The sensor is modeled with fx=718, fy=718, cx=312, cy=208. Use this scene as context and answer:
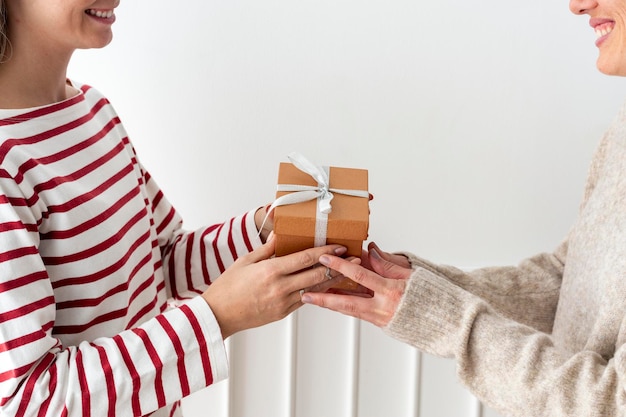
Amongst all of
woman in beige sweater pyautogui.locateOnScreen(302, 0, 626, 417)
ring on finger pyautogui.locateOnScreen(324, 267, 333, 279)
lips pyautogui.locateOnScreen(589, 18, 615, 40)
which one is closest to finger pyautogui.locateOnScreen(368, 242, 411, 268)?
woman in beige sweater pyautogui.locateOnScreen(302, 0, 626, 417)

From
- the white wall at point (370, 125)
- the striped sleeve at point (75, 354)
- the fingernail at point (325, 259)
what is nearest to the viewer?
the striped sleeve at point (75, 354)

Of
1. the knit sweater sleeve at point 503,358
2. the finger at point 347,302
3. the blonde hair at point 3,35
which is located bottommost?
the knit sweater sleeve at point 503,358

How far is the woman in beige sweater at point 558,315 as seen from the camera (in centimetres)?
74

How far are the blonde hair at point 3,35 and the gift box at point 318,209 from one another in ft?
1.08

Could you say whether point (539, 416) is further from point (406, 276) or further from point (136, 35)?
point (136, 35)

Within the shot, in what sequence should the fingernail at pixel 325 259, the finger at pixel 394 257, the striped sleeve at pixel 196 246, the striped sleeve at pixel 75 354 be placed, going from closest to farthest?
1. the striped sleeve at pixel 75 354
2. the fingernail at pixel 325 259
3. the finger at pixel 394 257
4. the striped sleeve at pixel 196 246

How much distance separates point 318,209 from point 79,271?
0.88ft

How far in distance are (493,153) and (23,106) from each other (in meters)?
0.74

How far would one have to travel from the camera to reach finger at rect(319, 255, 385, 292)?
788 millimetres

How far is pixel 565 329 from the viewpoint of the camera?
0.90 meters

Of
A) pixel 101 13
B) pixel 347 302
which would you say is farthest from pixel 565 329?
pixel 101 13

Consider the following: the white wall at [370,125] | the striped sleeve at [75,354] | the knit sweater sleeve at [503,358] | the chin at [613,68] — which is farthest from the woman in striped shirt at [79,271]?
the chin at [613,68]

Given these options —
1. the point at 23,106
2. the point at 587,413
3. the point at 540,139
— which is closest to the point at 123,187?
the point at 23,106

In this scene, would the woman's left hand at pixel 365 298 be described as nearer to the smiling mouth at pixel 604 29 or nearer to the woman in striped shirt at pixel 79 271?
the woman in striped shirt at pixel 79 271
